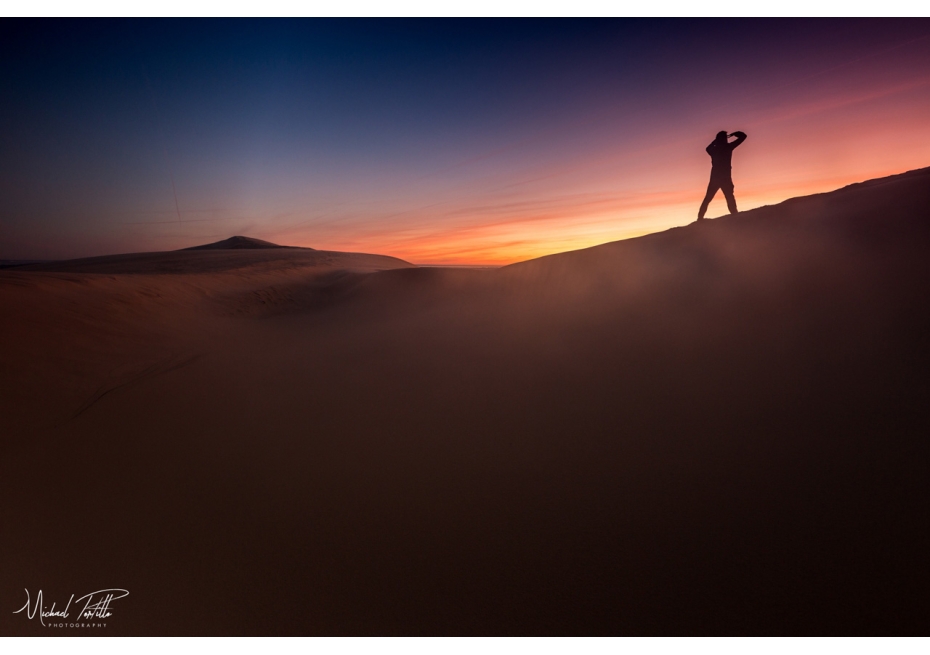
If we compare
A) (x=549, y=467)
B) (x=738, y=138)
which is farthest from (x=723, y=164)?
(x=549, y=467)

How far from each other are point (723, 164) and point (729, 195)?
0.45 meters

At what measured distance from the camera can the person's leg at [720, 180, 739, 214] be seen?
5617mm

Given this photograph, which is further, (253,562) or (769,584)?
(253,562)

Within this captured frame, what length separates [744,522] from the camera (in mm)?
1611

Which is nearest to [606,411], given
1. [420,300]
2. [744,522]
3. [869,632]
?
[744,522]

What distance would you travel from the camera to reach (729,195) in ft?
18.6

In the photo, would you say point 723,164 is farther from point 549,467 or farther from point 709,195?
point 549,467

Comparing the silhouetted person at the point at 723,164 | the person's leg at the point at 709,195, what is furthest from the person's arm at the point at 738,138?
the person's leg at the point at 709,195

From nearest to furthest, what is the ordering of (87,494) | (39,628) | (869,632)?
(869,632) < (39,628) < (87,494)

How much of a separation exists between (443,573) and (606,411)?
139cm

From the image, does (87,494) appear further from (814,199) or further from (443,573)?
(814,199)

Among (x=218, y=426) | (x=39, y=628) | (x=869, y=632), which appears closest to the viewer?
(x=869, y=632)

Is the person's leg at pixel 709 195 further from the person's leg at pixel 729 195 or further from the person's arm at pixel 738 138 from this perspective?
the person's arm at pixel 738 138

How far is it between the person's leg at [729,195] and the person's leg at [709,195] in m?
0.11
